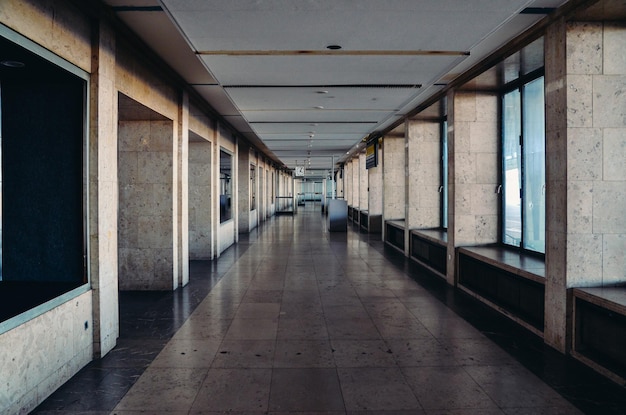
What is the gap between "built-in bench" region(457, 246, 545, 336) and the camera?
485cm

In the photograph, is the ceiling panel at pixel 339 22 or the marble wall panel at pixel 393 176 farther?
the marble wall panel at pixel 393 176

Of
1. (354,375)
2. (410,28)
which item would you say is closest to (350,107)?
(410,28)

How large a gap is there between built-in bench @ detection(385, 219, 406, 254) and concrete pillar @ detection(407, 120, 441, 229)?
117 cm

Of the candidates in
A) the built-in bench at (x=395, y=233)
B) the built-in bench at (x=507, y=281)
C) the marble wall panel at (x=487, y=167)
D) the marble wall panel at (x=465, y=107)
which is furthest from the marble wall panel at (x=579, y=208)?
the built-in bench at (x=395, y=233)

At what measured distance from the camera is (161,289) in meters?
6.97

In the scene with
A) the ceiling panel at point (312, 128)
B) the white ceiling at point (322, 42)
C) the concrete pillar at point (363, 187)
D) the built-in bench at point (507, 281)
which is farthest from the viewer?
the concrete pillar at point (363, 187)

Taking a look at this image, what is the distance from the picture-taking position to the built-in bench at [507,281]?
485 cm

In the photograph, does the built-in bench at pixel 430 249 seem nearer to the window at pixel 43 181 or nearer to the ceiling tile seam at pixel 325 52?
the ceiling tile seam at pixel 325 52

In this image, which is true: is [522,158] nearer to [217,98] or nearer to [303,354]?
[303,354]

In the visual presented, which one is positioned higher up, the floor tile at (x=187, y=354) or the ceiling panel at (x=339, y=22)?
the ceiling panel at (x=339, y=22)

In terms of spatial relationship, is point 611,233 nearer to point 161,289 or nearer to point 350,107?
point 350,107

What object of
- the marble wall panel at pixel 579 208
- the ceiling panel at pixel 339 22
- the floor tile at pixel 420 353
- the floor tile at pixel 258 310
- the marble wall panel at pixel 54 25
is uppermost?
the ceiling panel at pixel 339 22

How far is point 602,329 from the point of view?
3.78 m

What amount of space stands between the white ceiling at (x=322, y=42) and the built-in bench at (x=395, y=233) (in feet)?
15.7
